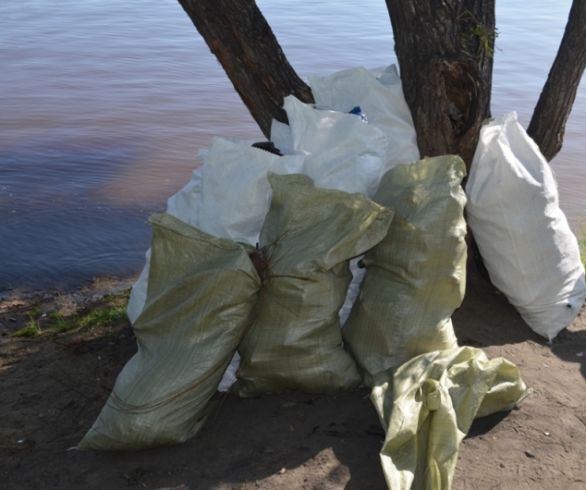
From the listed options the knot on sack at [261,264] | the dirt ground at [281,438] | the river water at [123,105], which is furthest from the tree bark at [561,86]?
the river water at [123,105]

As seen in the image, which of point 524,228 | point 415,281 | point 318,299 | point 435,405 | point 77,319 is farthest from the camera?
point 77,319

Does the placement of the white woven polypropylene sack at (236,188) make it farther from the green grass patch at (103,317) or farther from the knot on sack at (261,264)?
the green grass patch at (103,317)

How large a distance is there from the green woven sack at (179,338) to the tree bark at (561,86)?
6.25ft

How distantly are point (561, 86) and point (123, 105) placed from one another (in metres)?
5.48

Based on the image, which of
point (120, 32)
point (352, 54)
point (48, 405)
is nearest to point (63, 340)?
point (48, 405)

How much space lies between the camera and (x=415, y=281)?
326 centimetres

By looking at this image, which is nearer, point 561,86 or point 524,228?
point 524,228

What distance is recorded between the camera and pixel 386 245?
334cm

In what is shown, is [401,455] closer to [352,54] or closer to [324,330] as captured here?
[324,330]

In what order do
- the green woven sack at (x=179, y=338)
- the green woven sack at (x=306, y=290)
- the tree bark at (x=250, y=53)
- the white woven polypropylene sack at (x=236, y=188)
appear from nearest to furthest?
1. the green woven sack at (x=179, y=338)
2. the green woven sack at (x=306, y=290)
3. the white woven polypropylene sack at (x=236, y=188)
4. the tree bark at (x=250, y=53)

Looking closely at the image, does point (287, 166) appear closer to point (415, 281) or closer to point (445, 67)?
point (415, 281)

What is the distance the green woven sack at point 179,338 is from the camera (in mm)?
2947

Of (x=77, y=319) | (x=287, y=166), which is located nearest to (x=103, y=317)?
(x=77, y=319)

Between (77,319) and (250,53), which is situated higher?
(250,53)
